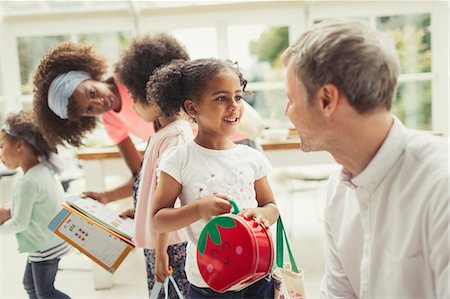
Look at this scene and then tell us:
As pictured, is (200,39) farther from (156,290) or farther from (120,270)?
(156,290)

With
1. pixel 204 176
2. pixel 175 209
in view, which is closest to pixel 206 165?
pixel 204 176

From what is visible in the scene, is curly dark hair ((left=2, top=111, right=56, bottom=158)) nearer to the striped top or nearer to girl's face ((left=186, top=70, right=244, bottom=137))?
the striped top

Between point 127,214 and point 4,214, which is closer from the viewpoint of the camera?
point 127,214

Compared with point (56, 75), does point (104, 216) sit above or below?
below

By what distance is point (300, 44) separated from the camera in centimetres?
94

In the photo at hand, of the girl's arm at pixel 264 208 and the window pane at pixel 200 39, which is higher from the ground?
the window pane at pixel 200 39

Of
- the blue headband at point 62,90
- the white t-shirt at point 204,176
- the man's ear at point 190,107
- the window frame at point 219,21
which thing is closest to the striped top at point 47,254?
the blue headband at point 62,90

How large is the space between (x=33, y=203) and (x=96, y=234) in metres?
0.55

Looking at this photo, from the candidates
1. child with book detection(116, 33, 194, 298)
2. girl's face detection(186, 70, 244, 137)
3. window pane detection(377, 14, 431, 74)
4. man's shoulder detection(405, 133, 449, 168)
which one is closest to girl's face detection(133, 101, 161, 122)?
child with book detection(116, 33, 194, 298)

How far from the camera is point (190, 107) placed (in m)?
1.33

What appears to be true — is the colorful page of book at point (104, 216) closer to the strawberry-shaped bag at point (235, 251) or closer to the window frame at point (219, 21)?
the strawberry-shaped bag at point (235, 251)

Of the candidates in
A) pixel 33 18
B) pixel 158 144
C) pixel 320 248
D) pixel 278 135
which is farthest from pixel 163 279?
pixel 33 18

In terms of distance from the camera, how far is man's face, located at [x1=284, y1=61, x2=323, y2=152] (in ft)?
3.13

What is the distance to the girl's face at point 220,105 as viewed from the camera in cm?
127
